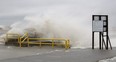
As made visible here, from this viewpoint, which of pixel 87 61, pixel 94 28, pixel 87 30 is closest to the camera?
pixel 87 61

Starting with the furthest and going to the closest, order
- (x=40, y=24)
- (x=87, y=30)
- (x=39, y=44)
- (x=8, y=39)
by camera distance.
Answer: (x=87, y=30) < (x=40, y=24) < (x=8, y=39) < (x=39, y=44)

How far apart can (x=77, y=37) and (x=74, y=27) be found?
4.41ft

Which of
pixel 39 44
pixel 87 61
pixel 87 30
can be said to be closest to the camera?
pixel 87 61

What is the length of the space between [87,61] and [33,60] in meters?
2.60

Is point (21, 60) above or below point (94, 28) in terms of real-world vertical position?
below

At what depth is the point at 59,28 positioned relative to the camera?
32.4 m

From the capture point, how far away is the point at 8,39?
2900 cm

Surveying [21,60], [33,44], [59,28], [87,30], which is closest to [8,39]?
[33,44]

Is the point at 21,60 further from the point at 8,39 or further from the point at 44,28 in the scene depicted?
the point at 44,28

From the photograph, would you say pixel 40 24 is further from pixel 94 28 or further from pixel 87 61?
pixel 87 61

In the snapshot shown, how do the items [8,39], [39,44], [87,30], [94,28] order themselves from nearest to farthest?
[94,28]
[39,44]
[8,39]
[87,30]

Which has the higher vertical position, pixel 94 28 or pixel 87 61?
pixel 94 28

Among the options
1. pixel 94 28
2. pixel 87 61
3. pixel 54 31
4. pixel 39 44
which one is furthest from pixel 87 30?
pixel 87 61

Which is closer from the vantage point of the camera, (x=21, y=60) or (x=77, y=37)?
(x=21, y=60)
